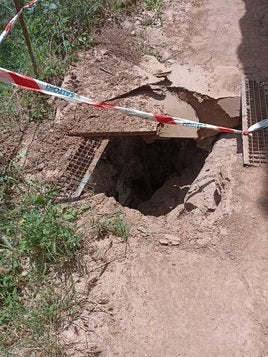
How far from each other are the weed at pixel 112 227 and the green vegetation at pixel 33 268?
213 mm

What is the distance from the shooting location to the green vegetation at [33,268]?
3.32m

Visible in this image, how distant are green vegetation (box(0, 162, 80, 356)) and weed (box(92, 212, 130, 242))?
21 centimetres

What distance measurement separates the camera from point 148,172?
6.16m

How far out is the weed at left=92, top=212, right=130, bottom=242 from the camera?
381 cm

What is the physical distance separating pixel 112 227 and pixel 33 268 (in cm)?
74

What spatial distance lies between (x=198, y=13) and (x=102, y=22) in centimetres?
134

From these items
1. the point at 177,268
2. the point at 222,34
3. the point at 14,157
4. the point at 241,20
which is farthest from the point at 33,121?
the point at 241,20

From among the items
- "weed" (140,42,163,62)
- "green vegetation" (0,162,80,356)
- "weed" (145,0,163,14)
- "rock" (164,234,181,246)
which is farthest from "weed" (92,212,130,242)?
"weed" (145,0,163,14)

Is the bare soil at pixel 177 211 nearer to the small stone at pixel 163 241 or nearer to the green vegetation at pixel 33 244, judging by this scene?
the small stone at pixel 163 241

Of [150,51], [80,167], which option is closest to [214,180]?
[80,167]

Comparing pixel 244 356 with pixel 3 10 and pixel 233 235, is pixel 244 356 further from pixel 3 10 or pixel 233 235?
pixel 3 10

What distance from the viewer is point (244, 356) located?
3.11m

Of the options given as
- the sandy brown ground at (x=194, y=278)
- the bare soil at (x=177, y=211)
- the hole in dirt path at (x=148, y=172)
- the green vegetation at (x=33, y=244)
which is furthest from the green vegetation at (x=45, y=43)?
the sandy brown ground at (x=194, y=278)

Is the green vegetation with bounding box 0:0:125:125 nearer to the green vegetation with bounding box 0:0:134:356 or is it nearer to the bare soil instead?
the green vegetation with bounding box 0:0:134:356
